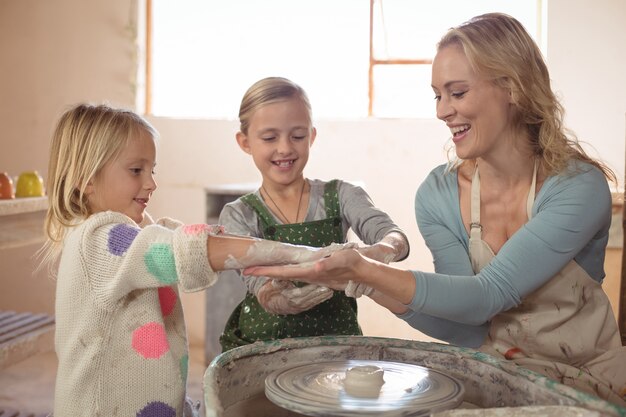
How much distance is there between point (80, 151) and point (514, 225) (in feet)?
3.61

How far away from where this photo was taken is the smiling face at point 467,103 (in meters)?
1.93

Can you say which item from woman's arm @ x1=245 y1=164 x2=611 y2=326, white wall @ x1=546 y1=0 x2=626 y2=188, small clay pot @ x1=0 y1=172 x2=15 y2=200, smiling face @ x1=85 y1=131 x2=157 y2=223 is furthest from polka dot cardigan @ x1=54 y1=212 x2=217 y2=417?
white wall @ x1=546 y1=0 x2=626 y2=188

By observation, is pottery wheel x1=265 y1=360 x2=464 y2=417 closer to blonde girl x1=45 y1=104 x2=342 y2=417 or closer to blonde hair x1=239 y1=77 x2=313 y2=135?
blonde girl x1=45 y1=104 x2=342 y2=417

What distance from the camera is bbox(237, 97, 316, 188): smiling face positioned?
6.88 feet

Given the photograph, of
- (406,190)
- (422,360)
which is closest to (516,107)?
(422,360)

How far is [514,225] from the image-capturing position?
203 cm

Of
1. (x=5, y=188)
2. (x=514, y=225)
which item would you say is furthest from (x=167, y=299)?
(x=5, y=188)

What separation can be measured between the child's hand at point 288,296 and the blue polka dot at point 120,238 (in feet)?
1.30

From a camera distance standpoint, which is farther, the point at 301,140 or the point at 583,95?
the point at 583,95

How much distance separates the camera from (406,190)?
4.59 meters

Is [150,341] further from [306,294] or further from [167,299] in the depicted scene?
[306,294]

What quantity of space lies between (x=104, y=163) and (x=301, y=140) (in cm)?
58

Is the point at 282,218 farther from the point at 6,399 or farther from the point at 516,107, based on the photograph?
the point at 6,399

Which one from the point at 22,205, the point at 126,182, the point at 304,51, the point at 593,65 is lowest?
the point at 22,205
